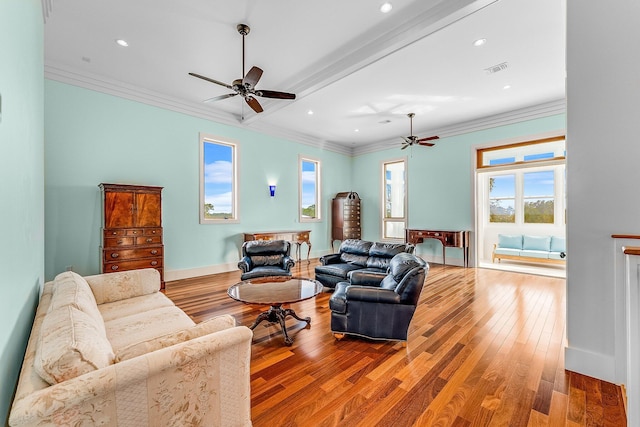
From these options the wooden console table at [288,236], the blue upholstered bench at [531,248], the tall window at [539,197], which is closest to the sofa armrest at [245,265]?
the wooden console table at [288,236]

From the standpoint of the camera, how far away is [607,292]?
2.08 metres

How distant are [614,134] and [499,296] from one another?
113 inches

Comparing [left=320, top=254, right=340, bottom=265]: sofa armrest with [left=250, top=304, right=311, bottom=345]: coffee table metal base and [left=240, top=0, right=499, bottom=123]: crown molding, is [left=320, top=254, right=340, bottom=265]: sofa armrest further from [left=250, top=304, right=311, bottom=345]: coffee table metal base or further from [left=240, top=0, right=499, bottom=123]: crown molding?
[left=240, top=0, right=499, bottom=123]: crown molding

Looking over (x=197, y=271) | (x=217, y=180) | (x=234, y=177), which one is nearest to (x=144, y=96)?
(x=217, y=180)

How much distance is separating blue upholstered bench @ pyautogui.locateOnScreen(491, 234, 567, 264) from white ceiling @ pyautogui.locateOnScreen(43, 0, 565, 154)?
2848 mm

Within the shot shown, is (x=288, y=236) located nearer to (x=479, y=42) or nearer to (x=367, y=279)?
(x=367, y=279)

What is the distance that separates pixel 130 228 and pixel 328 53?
12.8 feet

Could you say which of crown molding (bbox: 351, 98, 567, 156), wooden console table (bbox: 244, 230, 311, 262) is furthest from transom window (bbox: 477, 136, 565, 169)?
wooden console table (bbox: 244, 230, 311, 262)

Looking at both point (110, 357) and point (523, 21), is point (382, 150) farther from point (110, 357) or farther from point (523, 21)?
point (110, 357)

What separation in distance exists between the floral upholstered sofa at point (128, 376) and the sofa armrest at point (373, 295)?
1.38 m

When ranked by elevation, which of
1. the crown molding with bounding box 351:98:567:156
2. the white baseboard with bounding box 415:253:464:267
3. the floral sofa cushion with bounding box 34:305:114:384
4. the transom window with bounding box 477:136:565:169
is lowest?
the white baseboard with bounding box 415:253:464:267

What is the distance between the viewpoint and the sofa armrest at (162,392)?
0.93 meters

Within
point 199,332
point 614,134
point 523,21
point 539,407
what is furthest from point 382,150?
point 199,332

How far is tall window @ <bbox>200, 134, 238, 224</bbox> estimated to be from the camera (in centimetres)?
559
